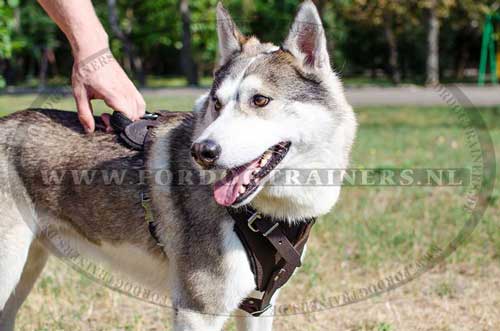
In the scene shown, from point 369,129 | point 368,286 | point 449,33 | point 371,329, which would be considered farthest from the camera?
point 449,33

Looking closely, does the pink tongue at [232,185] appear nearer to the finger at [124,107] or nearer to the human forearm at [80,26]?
the finger at [124,107]

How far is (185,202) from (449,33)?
35148 millimetres

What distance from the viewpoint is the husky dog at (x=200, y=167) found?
252 centimetres

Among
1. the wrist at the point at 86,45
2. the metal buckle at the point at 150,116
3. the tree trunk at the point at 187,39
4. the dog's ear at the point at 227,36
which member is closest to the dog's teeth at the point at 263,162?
the dog's ear at the point at 227,36

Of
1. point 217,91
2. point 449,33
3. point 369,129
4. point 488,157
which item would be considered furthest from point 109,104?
point 449,33

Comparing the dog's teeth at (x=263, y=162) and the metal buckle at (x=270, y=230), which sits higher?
the dog's teeth at (x=263, y=162)

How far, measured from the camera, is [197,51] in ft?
100

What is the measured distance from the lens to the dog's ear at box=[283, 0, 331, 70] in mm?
2594

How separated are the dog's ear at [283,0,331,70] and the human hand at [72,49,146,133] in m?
0.89

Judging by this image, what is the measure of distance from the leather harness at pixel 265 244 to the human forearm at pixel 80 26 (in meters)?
0.79

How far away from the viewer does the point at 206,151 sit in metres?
2.32

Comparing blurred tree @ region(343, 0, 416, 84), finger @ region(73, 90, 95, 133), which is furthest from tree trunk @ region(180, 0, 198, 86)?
finger @ region(73, 90, 95, 133)

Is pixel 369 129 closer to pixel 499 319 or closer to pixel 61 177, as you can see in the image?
pixel 499 319

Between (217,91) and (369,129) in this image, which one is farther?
(369,129)
